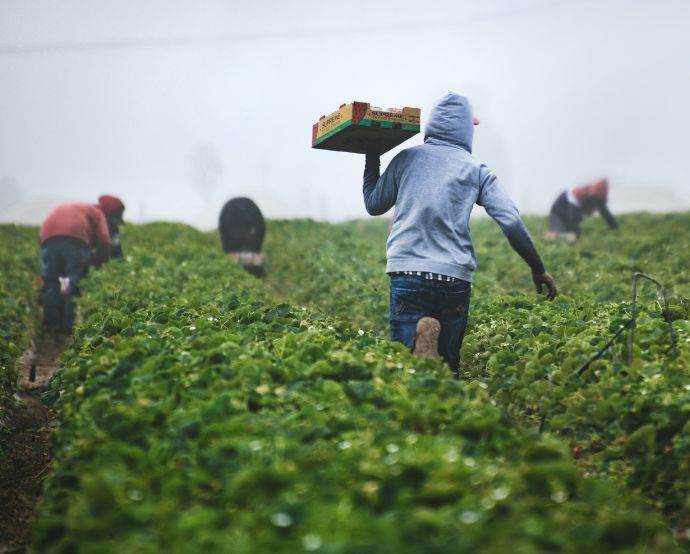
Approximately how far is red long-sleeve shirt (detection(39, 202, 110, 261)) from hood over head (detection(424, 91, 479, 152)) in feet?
23.0

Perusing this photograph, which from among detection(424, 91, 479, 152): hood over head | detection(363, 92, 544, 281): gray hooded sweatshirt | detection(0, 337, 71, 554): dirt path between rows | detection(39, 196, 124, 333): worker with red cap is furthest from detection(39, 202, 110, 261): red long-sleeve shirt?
detection(424, 91, 479, 152): hood over head

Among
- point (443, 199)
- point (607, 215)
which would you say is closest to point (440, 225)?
point (443, 199)

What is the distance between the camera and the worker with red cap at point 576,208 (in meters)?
16.5

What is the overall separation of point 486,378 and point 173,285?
4622mm

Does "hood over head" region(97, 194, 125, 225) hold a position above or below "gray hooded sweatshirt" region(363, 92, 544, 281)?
below

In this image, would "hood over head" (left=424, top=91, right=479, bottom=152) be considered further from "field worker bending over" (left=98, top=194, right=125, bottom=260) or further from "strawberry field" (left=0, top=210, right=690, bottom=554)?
"field worker bending over" (left=98, top=194, right=125, bottom=260)

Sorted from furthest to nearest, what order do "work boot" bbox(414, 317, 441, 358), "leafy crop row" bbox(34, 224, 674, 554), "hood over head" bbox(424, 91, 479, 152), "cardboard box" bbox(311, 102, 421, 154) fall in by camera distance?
"hood over head" bbox(424, 91, 479, 152) < "cardboard box" bbox(311, 102, 421, 154) < "work boot" bbox(414, 317, 441, 358) < "leafy crop row" bbox(34, 224, 674, 554)

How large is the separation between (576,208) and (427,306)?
1329cm

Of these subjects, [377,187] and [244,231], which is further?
[244,231]

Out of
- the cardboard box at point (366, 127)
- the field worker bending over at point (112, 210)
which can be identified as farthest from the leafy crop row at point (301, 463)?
the field worker bending over at point (112, 210)

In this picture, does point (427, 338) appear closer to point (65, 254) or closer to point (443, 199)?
point (443, 199)

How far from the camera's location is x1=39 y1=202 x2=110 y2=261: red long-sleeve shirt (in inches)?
404

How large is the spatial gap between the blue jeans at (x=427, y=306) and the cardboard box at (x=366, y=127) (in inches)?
35.1

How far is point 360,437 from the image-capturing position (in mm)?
2592
